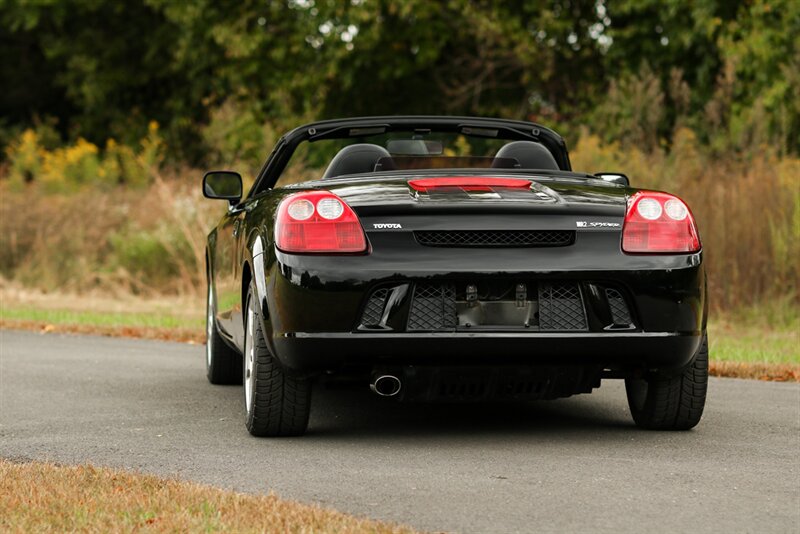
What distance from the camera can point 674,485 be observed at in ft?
17.9

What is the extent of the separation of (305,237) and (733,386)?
Answer: 12.8 ft

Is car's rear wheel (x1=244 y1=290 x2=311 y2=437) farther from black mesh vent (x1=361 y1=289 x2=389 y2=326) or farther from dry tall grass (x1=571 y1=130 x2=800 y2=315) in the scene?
dry tall grass (x1=571 y1=130 x2=800 y2=315)

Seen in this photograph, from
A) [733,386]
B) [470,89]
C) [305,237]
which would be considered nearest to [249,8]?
[470,89]

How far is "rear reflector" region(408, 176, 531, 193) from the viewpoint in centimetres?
640

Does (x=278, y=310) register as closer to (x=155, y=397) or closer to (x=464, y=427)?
(x=464, y=427)

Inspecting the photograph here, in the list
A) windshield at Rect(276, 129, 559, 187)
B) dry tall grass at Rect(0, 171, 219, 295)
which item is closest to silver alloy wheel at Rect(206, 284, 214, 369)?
windshield at Rect(276, 129, 559, 187)

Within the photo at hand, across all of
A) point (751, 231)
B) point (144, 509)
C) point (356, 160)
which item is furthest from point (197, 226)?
point (144, 509)

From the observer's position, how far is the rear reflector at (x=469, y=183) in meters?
6.40

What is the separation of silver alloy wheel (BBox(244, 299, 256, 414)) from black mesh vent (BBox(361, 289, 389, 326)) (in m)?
0.66

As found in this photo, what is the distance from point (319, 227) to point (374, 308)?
41 cm

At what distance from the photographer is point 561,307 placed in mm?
6098

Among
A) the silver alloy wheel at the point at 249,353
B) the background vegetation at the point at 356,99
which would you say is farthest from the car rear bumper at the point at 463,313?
the background vegetation at the point at 356,99

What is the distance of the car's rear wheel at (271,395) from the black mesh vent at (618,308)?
1.34 meters

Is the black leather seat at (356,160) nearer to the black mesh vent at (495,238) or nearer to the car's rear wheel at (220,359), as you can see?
the black mesh vent at (495,238)
